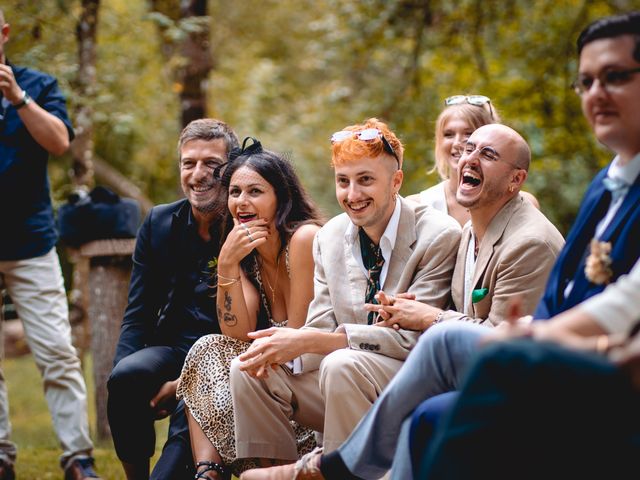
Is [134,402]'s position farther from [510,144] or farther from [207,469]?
[510,144]

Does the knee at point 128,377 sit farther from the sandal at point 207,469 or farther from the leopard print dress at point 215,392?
the sandal at point 207,469

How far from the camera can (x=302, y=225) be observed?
4.18m

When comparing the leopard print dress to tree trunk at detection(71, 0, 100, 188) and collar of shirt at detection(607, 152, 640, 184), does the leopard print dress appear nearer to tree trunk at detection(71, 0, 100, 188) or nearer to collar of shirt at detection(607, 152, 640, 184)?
collar of shirt at detection(607, 152, 640, 184)

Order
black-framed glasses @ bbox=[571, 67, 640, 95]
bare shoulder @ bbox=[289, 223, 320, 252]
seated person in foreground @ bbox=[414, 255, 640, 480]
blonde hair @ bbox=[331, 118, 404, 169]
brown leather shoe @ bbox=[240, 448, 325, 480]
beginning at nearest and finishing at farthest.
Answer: seated person in foreground @ bbox=[414, 255, 640, 480] → black-framed glasses @ bbox=[571, 67, 640, 95] → brown leather shoe @ bbox=[240, 448, 325, 480] → blonde hair @ bbox=[331, 118, 404, 169] → bare shoulder @ bbox=[289, 223, 320, 252]

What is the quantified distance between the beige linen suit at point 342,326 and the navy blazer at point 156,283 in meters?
0.79

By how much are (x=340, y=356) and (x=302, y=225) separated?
0.91 m

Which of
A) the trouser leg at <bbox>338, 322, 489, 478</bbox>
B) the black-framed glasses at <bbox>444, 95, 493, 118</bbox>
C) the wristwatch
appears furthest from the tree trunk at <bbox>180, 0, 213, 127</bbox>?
the trouser leg at <bbox>338, 322, 489, 478</bbox>

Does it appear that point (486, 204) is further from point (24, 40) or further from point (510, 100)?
point (510, 100)

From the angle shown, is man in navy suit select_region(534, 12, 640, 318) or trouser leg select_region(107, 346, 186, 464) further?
trouser leg select_region(107, 346, 186, 464)

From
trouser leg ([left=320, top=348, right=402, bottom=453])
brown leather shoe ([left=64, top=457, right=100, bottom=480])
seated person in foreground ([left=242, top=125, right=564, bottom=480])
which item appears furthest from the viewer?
brown leather shoe ([left=64, top=457, right=100, bottom=480])

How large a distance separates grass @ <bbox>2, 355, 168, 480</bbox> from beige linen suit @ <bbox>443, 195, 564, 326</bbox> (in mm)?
2337

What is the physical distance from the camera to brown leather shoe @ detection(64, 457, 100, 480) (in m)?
4.55

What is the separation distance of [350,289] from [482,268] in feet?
2.00

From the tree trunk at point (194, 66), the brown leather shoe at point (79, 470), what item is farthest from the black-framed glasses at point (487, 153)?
the tree trunk at point (194, 66)
